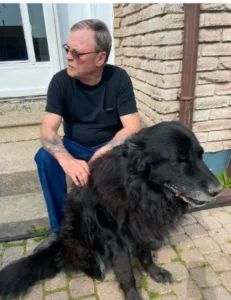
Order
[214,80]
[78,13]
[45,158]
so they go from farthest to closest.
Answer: [78,13], [214,80], [45,158]

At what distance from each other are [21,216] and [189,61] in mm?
2287

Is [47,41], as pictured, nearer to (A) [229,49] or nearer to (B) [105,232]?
(A) [229,49]

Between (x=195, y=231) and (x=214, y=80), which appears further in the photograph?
(x=214, y=80)

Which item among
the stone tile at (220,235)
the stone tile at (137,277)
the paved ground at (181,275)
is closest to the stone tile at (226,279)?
the paved ground at (181,275)

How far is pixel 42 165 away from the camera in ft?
6.85

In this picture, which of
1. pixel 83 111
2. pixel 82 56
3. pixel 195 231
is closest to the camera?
pixel 82 56

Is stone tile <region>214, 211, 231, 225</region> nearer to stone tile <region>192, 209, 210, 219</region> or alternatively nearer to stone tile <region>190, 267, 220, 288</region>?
stone tile <region>192, 209, 210, 219</region>

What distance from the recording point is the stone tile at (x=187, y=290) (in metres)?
1.82

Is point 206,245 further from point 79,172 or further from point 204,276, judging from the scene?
point 79,172

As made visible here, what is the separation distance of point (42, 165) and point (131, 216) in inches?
34.9

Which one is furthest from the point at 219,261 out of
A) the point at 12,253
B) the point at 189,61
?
the point at 189,61

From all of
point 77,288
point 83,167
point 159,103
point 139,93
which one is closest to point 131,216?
point 83,167

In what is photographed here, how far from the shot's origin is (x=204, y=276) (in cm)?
197

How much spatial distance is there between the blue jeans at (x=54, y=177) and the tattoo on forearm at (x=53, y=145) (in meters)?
0.09
